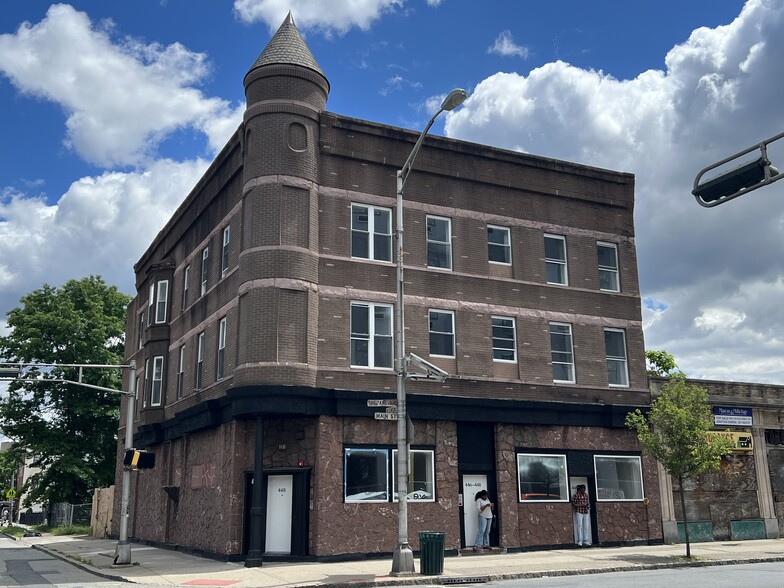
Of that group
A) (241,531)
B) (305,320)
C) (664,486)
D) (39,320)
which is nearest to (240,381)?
(305,320)

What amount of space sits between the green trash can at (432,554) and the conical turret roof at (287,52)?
1435cm

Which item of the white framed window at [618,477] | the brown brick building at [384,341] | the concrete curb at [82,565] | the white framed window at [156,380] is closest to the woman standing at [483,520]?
the brown brick building at [384,341]

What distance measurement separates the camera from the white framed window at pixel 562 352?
26234 mm

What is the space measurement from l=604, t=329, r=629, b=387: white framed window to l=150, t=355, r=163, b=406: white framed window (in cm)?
1729

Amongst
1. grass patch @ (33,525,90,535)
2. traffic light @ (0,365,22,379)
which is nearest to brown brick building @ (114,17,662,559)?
traffic light @ (0,365,22,379)

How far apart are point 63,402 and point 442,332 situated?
3292cm

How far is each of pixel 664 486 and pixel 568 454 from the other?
401cm

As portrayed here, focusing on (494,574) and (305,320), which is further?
(305,320)

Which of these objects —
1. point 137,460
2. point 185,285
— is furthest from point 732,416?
point 185,285

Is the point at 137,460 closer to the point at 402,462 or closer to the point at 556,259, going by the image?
the point at 402,462

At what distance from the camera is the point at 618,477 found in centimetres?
2591

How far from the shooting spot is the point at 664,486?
86.7 ft

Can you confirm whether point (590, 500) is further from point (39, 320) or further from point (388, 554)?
point (39, 320)

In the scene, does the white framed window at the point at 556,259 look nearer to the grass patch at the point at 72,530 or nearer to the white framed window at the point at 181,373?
the white framed window at the point at 181,373
